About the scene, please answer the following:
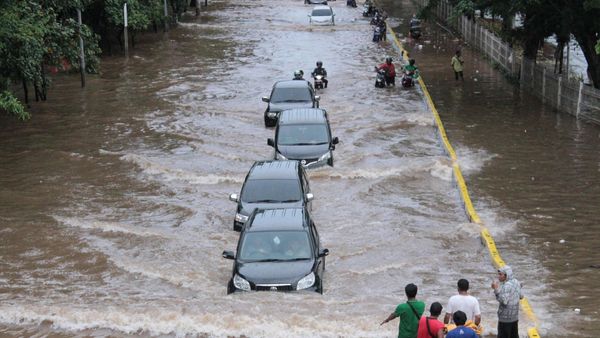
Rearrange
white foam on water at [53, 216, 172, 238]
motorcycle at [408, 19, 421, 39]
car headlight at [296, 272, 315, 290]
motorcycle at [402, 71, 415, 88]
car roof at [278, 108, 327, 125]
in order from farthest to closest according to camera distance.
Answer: motorcycle at [408, 19, 421, 39]
motorcycle at [402, 71, 415, 88]
car roof at [278, 108, 327, 125]
white foam on water at [53, 216, 172, 238]
car headlight at [296, 272, 315, 290]

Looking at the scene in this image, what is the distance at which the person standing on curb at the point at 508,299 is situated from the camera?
467 inches

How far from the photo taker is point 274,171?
65.7 ft

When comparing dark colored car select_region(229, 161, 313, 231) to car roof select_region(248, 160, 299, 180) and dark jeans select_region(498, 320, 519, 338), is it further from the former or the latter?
dark jeans select_region(498, 320, 519, 338)

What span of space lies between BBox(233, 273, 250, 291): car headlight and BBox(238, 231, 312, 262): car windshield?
476 millimetres

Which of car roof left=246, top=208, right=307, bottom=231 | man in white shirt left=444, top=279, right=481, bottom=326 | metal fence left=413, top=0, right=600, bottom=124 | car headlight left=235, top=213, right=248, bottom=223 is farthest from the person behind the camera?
metal fence left=413, top=0, right=600, bottom=124

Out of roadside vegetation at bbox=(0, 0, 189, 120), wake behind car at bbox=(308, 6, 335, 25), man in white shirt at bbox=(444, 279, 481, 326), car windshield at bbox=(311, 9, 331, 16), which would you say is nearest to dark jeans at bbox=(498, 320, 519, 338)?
man in white shirt at bbox=(444, 279, 481, 326)

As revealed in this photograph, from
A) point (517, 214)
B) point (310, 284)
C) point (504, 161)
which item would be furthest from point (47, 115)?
point (310, 284)

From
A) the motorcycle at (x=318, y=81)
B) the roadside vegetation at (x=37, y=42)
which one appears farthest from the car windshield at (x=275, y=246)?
the motorcycle at (x=318, y=81)

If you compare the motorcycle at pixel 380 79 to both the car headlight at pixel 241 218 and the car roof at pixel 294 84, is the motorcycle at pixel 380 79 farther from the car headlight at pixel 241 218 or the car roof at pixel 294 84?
the car headlight at pixel 241 218

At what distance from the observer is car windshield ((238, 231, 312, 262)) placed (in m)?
15.3

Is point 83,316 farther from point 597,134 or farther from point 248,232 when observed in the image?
point 597,134

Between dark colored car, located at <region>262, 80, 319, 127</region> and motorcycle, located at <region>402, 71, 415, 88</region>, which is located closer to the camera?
dark colored car, located at <region>262, 80, 319, 127</region>

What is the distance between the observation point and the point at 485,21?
59656 millimetres

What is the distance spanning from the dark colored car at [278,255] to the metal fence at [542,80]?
15.7m
